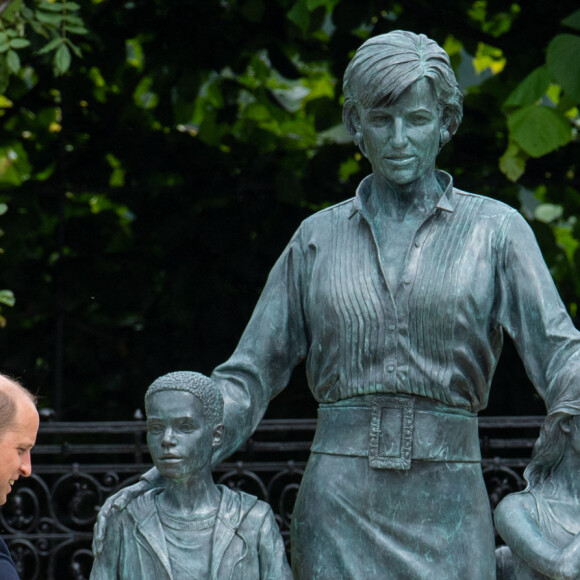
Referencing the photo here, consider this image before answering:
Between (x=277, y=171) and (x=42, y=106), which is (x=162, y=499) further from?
(x=42, y=106)

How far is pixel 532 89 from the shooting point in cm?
679

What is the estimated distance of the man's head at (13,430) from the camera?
3570 mm

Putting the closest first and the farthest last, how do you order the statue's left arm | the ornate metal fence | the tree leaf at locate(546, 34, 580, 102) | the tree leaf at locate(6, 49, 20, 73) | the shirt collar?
the statue's left arm, the shirt collar, the tree leaf at locate(546, 34, 580, 102), the ornate metal fence, the tree leaf at locate(6, 49, 20, 73)

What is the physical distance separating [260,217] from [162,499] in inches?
165

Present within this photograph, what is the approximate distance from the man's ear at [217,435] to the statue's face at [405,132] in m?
0.78

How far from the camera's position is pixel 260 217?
785 centimetres

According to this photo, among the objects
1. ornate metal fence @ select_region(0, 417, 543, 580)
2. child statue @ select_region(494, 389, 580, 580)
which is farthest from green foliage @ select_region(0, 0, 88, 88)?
child statue @ select_region(494, 389, 580, 580)

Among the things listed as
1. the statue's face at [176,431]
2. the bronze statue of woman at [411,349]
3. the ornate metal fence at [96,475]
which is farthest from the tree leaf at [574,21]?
the statue's face at [176,431]

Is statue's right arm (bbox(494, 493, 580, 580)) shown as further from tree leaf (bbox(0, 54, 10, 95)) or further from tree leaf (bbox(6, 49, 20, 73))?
tree leaf (bbox(0, 54, 10, 95))

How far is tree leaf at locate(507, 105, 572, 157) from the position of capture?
6789mm

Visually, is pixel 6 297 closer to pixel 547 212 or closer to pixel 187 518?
pixel 187 518

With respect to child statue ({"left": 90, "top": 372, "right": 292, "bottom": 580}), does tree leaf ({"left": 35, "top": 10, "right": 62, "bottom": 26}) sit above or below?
above

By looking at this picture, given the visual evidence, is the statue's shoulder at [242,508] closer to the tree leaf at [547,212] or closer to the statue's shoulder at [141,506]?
the statue's shoulder at [141,506]

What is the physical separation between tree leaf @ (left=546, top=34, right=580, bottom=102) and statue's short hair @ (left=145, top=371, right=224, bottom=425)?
328 cm
